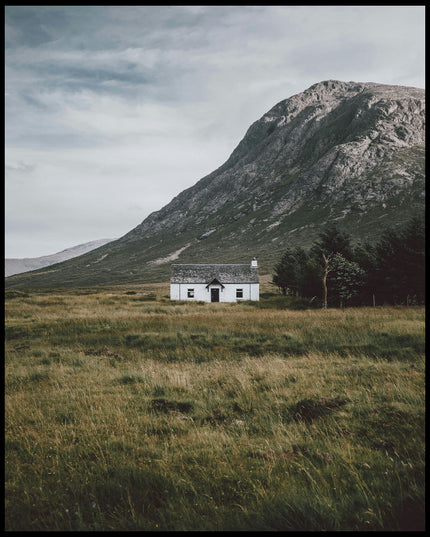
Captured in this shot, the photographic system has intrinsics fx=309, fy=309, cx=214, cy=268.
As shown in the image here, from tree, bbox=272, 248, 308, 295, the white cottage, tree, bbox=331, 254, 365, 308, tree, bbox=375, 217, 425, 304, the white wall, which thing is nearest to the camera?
tree, bbox=375, 217, 425, 304

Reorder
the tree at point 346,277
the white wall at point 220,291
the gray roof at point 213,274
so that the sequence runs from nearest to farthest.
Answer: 1. the tree at point 346,277
2. the white wall at point 220,291
3. the gray roof at point 213,274

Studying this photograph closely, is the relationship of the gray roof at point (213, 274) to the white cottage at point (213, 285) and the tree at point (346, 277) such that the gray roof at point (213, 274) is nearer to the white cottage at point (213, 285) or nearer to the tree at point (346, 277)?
the white cottage at point (213, 285)

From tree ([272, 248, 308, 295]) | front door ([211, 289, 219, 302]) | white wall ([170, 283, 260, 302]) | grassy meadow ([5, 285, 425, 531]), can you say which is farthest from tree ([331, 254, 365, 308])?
grassy meadow ([5, 285, 425, 531])

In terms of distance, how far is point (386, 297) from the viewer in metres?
36.6

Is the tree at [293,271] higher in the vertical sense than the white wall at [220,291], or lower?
higher

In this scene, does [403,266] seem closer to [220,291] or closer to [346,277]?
[346,277]

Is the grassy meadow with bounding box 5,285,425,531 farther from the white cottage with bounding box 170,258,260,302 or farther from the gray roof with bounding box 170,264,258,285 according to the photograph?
the gray roof with bounding box 170,264,258,285

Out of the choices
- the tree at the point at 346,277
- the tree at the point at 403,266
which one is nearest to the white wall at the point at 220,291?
the tree at the point at 346,277

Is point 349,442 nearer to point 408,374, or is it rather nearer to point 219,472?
point 219,472

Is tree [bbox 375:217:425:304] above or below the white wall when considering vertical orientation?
above

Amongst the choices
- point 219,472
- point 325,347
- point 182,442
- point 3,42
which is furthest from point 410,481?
point 325,347

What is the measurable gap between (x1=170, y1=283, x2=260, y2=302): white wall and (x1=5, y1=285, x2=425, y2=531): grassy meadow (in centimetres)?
4716

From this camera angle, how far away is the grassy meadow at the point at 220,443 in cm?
366

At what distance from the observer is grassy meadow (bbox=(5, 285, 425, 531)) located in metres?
3.66
